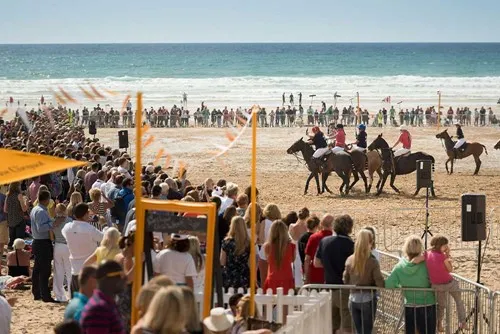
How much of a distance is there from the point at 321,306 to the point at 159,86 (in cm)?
8436

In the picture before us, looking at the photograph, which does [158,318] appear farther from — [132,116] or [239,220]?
[132,116]

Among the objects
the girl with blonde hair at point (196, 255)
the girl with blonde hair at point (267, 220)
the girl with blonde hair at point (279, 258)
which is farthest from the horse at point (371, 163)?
the girl with blonde hair at point (196, 255)

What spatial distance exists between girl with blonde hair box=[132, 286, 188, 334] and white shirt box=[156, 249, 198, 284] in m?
3.10

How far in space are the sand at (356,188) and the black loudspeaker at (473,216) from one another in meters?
1.49

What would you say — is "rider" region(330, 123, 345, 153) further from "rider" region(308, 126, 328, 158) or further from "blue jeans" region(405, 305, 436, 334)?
"blue jeans" region(405, 305, 436, 334)

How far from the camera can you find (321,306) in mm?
9555

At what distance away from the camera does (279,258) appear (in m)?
10.4

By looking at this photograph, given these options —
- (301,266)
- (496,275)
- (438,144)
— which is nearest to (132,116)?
(438,144)

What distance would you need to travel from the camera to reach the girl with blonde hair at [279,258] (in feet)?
34.0

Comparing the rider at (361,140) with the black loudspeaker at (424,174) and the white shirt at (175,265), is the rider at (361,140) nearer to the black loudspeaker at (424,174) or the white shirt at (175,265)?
the black loudspeaker at (424,174)

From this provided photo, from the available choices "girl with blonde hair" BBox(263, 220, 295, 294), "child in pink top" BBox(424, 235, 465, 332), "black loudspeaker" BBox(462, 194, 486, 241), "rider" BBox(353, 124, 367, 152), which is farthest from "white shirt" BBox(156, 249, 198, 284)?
"rider" BBox(353, 124, 367, 152)

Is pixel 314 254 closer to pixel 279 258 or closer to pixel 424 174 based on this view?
pixel 279 258

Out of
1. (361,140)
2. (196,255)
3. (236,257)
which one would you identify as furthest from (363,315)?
(361,140)

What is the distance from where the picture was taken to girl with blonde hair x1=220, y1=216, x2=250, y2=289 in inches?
412
